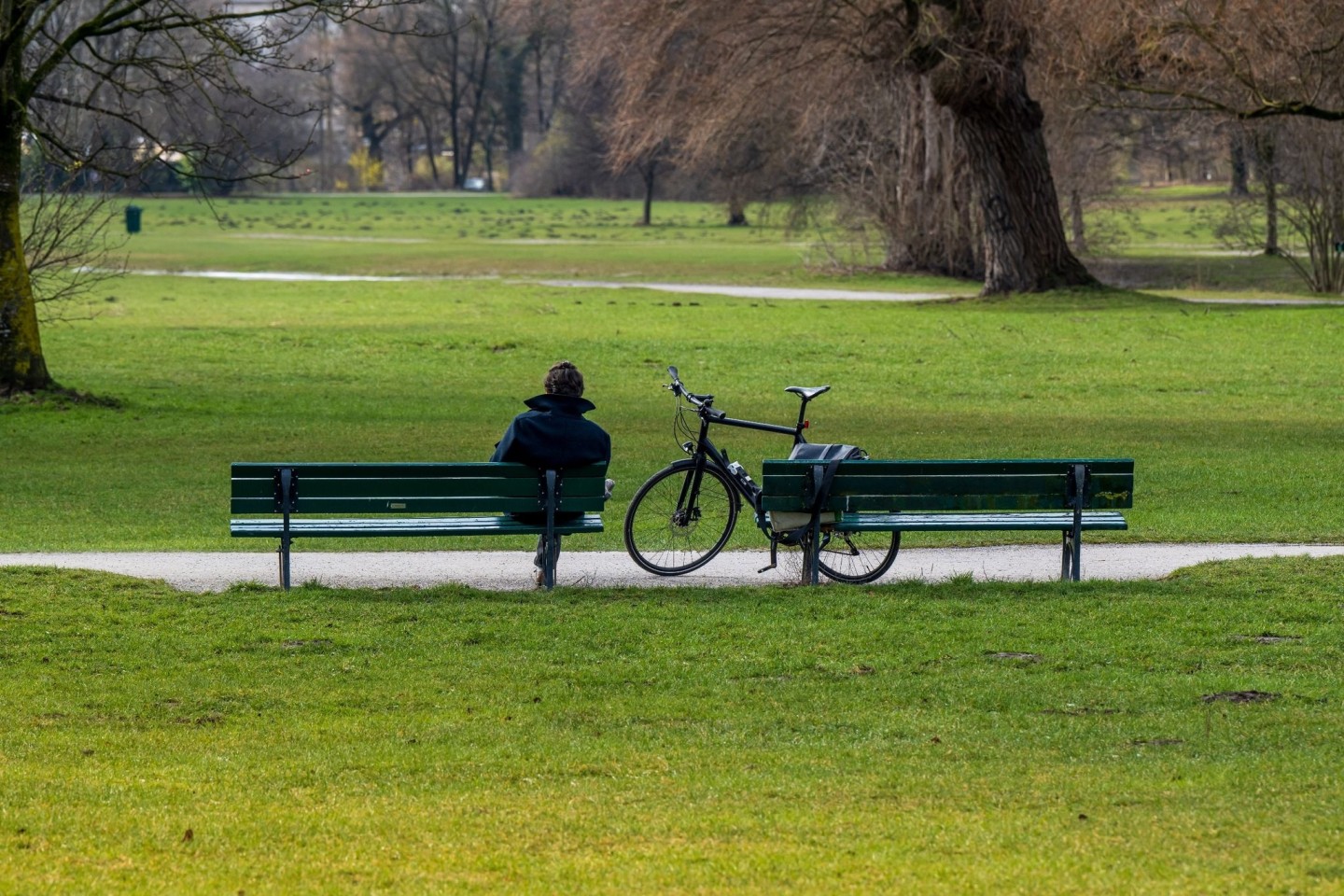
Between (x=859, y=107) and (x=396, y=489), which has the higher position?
(x=859, y=107)

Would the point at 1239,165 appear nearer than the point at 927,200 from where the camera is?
No

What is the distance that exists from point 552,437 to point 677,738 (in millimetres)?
3004

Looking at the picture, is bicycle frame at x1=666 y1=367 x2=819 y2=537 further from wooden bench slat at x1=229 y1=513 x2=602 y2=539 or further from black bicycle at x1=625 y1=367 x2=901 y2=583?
wooden bench slat at x1=229 y1=513 x2=602 y2=539

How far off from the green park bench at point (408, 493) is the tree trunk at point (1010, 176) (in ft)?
72.0

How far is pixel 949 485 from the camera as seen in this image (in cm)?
903

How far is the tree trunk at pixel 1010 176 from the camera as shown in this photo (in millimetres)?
30156

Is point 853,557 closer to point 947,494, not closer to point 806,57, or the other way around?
point 947,494

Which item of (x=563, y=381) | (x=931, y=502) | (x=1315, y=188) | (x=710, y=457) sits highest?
(x=1315, y=188)

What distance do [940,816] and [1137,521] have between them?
23.1 ft

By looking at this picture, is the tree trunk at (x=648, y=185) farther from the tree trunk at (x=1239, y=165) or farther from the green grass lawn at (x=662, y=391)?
the green grass lawn at (x=662, y=391)

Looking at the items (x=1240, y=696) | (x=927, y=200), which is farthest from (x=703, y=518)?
(x=927, y=200)

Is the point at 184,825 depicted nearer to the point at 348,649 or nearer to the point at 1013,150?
the point at 348,649

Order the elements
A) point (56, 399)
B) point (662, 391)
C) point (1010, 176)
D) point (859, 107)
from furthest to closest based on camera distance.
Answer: point (859, 107) → point (1010, 176) → point (662, 391) → point (56, 399)

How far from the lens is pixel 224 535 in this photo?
460 inches
